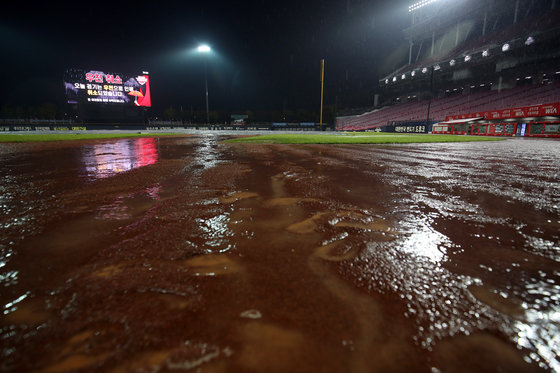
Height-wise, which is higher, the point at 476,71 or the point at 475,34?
the point at 475,34

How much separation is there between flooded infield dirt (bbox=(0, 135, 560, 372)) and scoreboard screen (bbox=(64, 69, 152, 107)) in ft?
124

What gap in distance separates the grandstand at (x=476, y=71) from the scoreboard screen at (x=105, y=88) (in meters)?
36.0

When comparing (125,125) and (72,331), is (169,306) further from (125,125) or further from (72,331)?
(125,125)

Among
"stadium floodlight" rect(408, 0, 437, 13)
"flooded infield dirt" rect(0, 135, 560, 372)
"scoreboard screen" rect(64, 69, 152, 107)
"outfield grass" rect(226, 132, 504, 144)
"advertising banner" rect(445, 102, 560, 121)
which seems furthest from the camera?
"stadium floodlight" rect(408, 0, 437, 13)

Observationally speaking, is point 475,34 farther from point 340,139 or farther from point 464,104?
point 340,139

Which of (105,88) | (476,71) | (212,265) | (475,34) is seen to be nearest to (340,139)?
(212,265)

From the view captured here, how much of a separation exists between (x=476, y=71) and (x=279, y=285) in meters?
46.5

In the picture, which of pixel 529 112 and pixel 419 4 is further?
pixel 419 4

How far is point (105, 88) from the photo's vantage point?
1258 inches

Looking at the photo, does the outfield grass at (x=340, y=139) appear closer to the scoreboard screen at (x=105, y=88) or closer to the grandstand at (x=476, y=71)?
the grandstand at (x=476, y=71)

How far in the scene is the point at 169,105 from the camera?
236 feet

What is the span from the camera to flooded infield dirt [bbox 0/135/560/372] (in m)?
0.76

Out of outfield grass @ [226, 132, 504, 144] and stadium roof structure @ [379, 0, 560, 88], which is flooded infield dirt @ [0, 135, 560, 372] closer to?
outfield grass @ [226, 132, 504, 144]

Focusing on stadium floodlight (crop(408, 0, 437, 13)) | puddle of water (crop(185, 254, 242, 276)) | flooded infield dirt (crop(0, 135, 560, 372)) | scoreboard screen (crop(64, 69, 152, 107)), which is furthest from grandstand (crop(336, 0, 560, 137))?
scoreboard screen (crop(64, 69, 152, 107))
